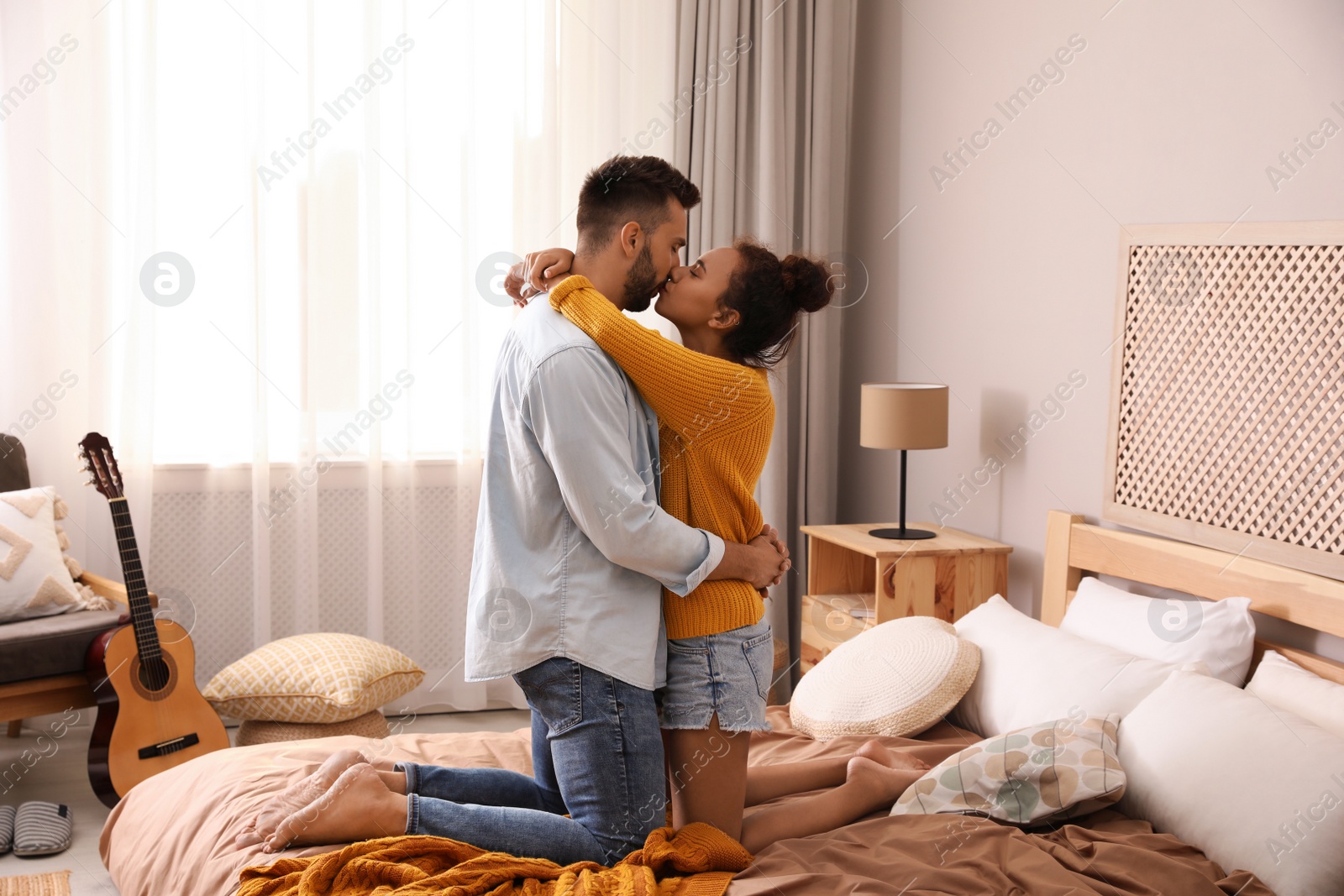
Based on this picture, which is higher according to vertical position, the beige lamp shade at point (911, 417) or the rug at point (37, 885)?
the beige lamp shade at point (911, 417)

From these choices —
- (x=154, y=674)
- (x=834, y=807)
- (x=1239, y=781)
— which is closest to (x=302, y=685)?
(x=154, y=674)

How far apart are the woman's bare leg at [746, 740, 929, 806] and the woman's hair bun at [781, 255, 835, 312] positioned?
2.67 feet

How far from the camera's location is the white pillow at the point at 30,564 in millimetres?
2803

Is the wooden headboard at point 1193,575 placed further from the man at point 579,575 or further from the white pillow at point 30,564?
the white pillow at point 30,564

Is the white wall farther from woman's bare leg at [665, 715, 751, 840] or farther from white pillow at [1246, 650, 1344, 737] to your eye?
woman's bare leg at [665, 715, 751, 840]

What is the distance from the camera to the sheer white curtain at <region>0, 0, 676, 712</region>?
3256mm

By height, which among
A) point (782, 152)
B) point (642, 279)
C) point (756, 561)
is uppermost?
point (782, 152)

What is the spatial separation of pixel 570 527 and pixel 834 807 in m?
0.67

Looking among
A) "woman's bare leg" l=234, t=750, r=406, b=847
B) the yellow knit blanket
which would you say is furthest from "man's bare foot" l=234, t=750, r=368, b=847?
the yellow knit blanket

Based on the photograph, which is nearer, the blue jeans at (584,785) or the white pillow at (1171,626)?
the blue jeans at (584,785)

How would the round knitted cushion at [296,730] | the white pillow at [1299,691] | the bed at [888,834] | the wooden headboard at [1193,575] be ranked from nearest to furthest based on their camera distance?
1. the bed at [888,834]
2. the white pillow at [1299,691]
3. the wooden headboard at [1193,575]
4. the round knitted cushion at [296,730]

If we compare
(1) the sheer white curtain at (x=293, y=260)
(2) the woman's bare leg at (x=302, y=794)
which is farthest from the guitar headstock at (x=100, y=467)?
(2) the woman's bare leg at (x=302, y=794)

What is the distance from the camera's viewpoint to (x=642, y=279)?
163 centimetres

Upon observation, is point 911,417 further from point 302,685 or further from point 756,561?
point 302,685
